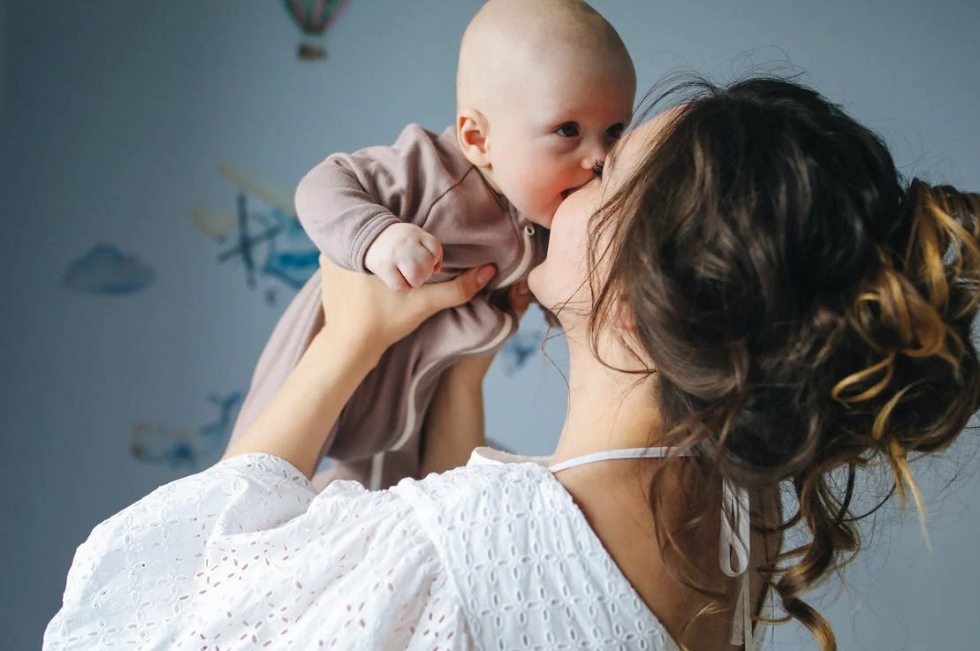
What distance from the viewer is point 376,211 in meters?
1.06

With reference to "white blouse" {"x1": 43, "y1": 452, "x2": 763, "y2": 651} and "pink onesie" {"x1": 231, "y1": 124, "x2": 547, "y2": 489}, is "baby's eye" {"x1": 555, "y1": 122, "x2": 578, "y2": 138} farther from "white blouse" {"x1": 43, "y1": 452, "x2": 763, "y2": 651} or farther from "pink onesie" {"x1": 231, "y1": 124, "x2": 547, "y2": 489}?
"white blouse" {"x1": 43, "y1": 452, "x2": 763, "y2": 651}

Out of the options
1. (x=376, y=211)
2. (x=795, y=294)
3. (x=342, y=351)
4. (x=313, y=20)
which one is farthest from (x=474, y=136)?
(x=313, y=20)

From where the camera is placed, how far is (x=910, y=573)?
190 centimetres

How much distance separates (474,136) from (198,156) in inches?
41.8

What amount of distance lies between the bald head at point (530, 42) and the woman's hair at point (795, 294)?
29 cm

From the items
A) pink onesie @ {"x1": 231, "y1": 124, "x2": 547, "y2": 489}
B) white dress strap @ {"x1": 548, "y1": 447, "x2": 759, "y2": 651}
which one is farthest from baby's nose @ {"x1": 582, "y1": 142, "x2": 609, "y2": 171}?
white dress strap @ {"x1": 548, "y1": 447, "x2": 759, "y2": 651}

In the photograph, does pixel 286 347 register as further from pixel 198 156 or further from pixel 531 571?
pixel 198 156

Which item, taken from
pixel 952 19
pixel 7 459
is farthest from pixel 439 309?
pixel 952 19

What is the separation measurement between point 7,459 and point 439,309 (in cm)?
123

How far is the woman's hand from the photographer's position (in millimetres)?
1131

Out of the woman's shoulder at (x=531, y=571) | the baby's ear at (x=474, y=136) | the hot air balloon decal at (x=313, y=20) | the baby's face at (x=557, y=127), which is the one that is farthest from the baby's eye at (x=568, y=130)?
the hot air balloon decal at (x=313, y=20)

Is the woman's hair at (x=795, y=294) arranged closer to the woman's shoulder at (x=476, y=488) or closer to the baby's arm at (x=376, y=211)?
the woman's shoulder at (x=476, y=488)

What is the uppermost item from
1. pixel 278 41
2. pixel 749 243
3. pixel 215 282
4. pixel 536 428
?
pixel 278 41

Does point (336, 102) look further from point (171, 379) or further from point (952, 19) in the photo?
point (952, 19)
